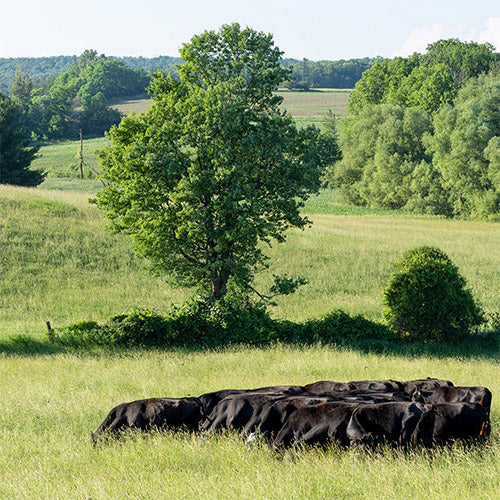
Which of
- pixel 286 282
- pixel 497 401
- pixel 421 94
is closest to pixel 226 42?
pixel 286 282

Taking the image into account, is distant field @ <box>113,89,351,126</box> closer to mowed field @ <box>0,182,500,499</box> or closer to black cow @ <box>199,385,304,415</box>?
mowed field @ <box>0,182,500,499</box>

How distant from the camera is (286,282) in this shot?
2342 cm

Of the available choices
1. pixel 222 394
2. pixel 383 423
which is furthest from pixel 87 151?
pixel 383 423

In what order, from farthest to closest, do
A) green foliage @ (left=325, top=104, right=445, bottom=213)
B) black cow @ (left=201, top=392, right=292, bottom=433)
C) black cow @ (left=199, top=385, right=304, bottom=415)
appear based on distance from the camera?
green foliage @ (left=325, top=104, right=445, bottom=213) < black cow @ (left=199, top=385, right=304, bottom=415) < black cow @ (left=201, top=392, right=292, bottom=433)

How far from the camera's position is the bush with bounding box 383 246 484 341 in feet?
77.0

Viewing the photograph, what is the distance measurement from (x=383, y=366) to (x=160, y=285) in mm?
19476

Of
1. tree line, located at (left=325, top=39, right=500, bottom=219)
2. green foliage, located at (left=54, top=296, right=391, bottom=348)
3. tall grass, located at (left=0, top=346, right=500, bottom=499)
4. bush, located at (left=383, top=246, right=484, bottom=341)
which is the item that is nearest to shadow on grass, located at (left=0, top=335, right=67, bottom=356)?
green foliage, located at (left=54, top=296, right=391, bottom=348)

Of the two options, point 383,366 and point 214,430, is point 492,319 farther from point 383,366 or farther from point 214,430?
point 214,430

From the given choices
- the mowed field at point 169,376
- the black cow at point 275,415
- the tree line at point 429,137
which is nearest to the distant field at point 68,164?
the tree line at point 429,137

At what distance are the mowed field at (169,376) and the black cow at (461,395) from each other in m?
0.52

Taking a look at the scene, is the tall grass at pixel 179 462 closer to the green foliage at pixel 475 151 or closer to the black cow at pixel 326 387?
the black cow at pixel 326 387

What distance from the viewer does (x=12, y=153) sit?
77.0 metres

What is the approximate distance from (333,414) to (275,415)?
3.44 ft

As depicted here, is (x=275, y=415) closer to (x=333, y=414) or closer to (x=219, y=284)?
(x=333, y=414)
